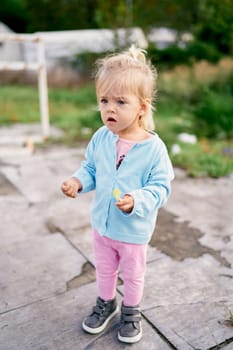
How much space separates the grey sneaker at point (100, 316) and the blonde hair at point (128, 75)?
3.44 ft

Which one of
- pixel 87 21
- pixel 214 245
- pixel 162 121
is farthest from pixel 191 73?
pixel 87 21

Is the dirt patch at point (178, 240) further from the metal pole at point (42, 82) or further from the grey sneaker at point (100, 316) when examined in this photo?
the metal pole at point (42, 82)

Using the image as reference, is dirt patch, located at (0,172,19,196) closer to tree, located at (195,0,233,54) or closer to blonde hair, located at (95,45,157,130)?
blonde hair, located at (95,45,157,130)

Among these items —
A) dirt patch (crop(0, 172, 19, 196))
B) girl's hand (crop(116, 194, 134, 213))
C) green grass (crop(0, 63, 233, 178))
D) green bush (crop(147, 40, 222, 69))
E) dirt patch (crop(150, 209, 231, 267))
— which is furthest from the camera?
green bush (crop(147, 40, 222, 69))

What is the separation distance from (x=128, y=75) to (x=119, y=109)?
5.6 inches

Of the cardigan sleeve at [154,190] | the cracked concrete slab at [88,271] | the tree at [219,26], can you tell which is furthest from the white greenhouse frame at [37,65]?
the tree at [219,26]

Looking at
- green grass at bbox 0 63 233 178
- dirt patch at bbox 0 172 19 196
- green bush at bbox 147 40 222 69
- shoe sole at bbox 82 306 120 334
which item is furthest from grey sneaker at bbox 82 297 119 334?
green bush at bbox 147 40 222 69

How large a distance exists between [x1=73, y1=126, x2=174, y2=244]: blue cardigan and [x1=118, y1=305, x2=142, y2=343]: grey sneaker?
0.40 meters

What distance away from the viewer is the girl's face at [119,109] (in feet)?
5.32

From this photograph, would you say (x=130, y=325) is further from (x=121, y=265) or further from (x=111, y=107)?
(x=111, y=107)

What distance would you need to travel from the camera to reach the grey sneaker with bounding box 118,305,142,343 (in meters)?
1.86

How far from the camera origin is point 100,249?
1.87 metres

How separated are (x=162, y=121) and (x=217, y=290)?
409 centimetres

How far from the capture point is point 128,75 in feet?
5.25
